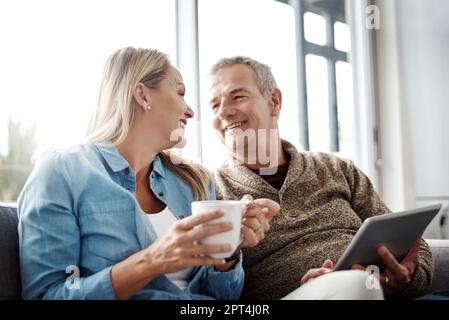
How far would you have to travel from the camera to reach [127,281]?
63 cm

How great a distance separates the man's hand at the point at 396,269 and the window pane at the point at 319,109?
745mm

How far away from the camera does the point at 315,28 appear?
4.35 feet

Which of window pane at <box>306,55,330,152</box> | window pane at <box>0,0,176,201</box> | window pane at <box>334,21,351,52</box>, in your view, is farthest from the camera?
window pane at <box>306,55,330,152</box>

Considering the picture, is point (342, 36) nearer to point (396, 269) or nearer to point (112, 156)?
point (396, 269)

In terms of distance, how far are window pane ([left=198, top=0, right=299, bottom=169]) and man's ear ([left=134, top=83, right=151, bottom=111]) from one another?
33 centimetres

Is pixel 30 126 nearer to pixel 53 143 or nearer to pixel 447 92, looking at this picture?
pixel 53 143

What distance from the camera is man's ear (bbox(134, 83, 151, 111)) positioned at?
30.8 inches

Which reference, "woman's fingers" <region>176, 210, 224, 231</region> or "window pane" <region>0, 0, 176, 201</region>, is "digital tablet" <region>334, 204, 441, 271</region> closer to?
"woman's fingers" <region>176, 210, 224, 231</region>

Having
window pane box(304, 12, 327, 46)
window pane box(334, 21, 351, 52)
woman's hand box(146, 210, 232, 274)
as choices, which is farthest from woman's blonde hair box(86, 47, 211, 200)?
window pane box(334, 21, 351, 52)

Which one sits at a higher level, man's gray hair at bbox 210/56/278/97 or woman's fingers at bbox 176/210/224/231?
man's gray hair at bbox 210/56/278/97

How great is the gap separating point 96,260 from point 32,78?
17.3 inches

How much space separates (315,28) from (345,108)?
1.36 ft

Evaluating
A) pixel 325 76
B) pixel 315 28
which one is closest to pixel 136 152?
pixel 315 28

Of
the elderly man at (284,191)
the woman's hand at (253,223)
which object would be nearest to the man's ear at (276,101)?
the elderly man at (284,191)
